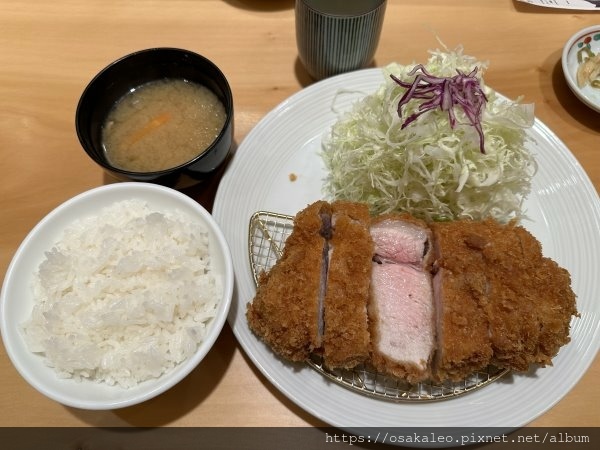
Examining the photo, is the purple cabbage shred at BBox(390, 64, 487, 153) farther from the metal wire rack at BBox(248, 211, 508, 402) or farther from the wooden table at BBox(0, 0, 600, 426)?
the metal wire rack at BBox(248, 211, 508, 402)

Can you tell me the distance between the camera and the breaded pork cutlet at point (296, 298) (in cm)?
176

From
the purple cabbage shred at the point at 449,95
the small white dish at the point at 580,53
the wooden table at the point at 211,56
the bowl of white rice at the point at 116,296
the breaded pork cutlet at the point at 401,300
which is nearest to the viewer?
the bowl of white rice at the point at 116,296

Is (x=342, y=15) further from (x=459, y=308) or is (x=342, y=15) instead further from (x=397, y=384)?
(x=397, y=384)

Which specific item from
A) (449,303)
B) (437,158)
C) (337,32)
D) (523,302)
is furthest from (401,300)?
(337,32)

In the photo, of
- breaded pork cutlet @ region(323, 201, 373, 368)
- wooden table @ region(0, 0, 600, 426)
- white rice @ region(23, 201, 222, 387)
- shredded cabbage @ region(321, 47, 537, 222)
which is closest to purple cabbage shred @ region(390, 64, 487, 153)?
shredded cabbage @ region(321, 47, 537, 222)

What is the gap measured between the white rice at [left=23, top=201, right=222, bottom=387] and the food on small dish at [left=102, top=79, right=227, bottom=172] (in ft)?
1.22

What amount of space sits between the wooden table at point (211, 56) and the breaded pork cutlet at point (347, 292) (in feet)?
1.62

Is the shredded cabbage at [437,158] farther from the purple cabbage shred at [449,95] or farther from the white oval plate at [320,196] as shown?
the white oval plate at [320,196]

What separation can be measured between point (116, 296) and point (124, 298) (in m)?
0.07

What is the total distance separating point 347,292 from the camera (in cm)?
179

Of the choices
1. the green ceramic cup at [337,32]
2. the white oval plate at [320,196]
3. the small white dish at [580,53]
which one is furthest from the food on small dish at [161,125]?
the small white dish at [580,53]

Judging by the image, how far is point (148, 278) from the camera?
181cm

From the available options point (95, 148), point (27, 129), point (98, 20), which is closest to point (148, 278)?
point (95, 148)

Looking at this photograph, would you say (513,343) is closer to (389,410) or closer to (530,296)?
(530,296)
